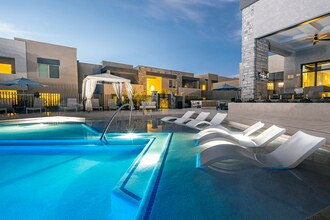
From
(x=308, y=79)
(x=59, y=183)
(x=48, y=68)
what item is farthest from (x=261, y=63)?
(x=48, y=68)

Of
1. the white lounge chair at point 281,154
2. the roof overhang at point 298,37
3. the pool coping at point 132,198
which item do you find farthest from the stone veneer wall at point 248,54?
the pool coping at point 132,198

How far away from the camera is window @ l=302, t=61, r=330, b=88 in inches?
469

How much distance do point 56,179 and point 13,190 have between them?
667 mm

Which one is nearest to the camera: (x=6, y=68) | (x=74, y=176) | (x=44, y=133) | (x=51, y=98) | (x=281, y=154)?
(x=281, y=154)

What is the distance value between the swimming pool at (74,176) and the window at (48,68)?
1325 cm

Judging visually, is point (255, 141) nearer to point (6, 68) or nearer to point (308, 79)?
point (308, 79)

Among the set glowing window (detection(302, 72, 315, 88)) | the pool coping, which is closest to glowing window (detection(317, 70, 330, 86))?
glowing window (detection(302, 72, 315, 88))

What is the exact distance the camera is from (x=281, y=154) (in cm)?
305

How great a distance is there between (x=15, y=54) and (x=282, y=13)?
61.6 ft

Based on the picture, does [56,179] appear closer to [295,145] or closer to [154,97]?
[295,145]

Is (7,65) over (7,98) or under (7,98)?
over

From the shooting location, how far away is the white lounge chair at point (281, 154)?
2635mm

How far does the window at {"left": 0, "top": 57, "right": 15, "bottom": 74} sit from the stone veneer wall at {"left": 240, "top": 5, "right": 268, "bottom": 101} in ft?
58.2

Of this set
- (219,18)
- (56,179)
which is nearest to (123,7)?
(56,179)
